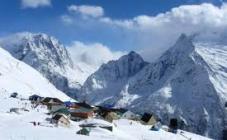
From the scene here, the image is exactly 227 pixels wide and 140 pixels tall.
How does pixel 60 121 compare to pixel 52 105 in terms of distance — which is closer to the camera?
pixel 60 121

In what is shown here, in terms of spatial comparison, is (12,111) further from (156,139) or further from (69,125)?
(156,139)

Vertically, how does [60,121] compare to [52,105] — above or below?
below

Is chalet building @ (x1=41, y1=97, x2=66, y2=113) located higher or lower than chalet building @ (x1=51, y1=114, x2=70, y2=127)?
higher

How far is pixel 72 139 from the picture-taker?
61.7 meters

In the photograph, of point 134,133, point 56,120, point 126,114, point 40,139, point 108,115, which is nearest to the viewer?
point 40,139

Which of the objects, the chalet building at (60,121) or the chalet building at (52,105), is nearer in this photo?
the chalet building at (60,121)

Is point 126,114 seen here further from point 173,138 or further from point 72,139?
point 72,139

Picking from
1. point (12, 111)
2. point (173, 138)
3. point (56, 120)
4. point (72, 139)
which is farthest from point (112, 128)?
point (72, 139)

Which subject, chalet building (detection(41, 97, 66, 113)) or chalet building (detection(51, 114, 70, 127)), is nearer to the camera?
chalet building (detection(51, 114, 70, 127))

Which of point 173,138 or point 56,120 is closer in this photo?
point 56,120

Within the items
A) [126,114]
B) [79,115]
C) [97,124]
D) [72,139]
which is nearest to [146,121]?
[126,114]

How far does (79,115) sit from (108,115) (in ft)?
46.1

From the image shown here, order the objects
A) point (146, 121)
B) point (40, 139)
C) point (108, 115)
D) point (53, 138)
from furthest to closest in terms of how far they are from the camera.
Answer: point (146, 121) < point (108, 115) < point (53, 138) < point (40, 139)

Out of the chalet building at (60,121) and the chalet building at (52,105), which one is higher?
the chalet building at (52,105)
